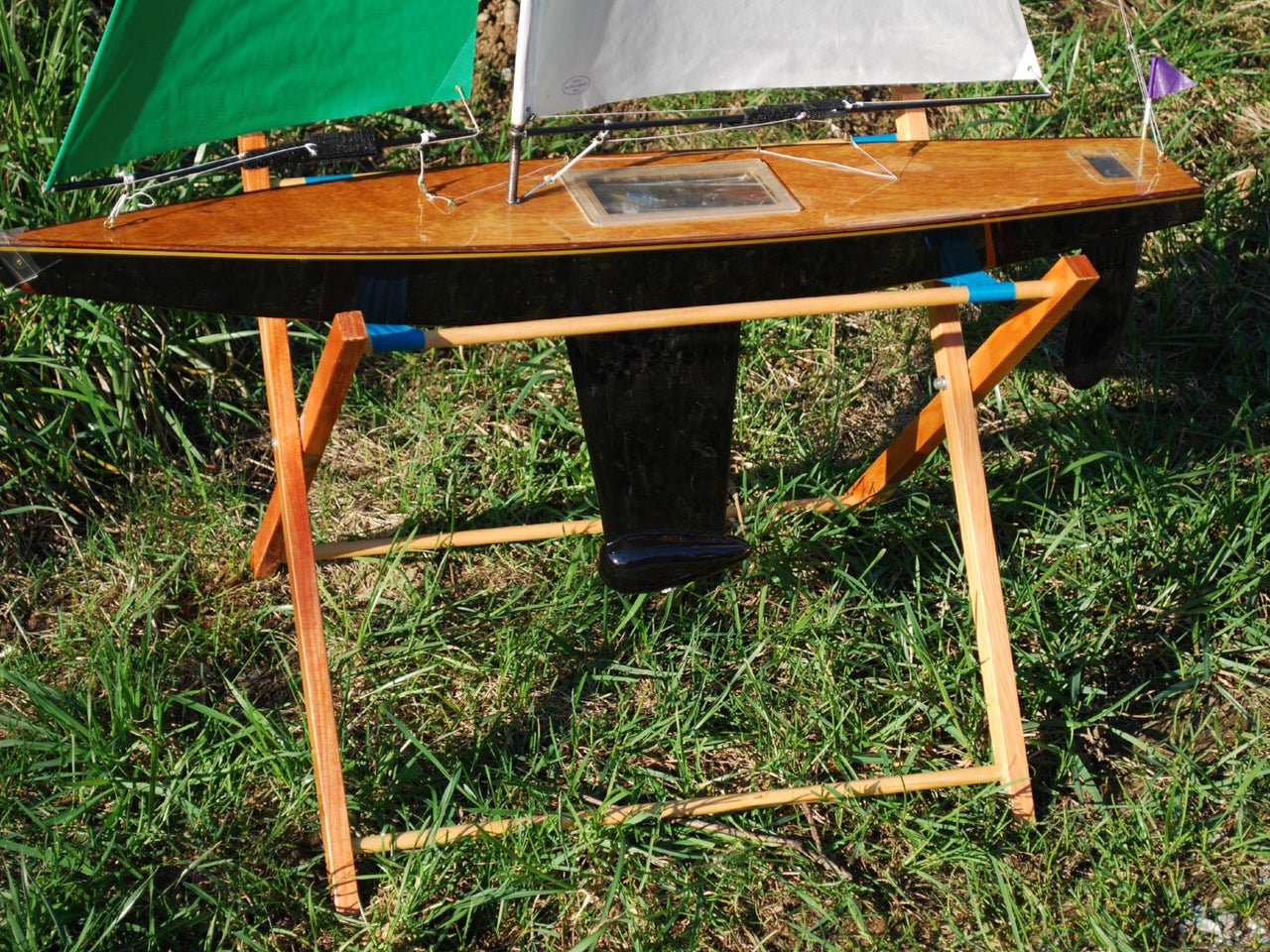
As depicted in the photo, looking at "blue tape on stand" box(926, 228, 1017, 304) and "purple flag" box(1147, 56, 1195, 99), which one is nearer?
"blue tape on stand" box(926, 228, 1017, 304)

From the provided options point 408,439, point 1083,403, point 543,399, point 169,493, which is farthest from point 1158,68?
point 169,493

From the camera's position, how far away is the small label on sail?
2547 mm

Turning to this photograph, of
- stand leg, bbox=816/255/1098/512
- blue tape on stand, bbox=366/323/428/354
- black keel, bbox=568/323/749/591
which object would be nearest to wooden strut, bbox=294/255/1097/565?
stand leg, bbox=816/255/1098/512

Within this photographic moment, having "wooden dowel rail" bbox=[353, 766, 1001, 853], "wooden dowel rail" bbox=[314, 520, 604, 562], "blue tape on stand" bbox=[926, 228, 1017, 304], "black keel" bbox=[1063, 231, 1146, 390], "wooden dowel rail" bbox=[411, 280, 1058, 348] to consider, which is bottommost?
"wooden dowel rail" bbox=[353, 766, 1001, 853]

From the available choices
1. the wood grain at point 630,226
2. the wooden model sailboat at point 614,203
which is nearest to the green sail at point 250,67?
the wooden model sailboat at point 614,203

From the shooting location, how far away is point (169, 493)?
3.33m

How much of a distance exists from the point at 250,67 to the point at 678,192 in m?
0.82

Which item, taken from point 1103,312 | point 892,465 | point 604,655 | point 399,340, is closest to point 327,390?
point 399,340

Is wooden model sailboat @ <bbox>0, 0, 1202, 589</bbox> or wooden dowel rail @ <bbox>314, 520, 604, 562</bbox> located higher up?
wooden model sailboat @ <bbox>0, 0, 1202, 589</bbox>

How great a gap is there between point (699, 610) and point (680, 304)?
0.83 m

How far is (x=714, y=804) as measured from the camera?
261 centimetres

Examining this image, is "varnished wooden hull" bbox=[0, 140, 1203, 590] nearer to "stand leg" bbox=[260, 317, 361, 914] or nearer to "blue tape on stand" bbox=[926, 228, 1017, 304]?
"blue tape on stand" bbox=[926, 228, 1017, 304]

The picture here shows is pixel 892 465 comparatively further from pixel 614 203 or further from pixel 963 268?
pixel 614 203

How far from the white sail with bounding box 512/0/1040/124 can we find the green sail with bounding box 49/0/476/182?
31 centimetres
